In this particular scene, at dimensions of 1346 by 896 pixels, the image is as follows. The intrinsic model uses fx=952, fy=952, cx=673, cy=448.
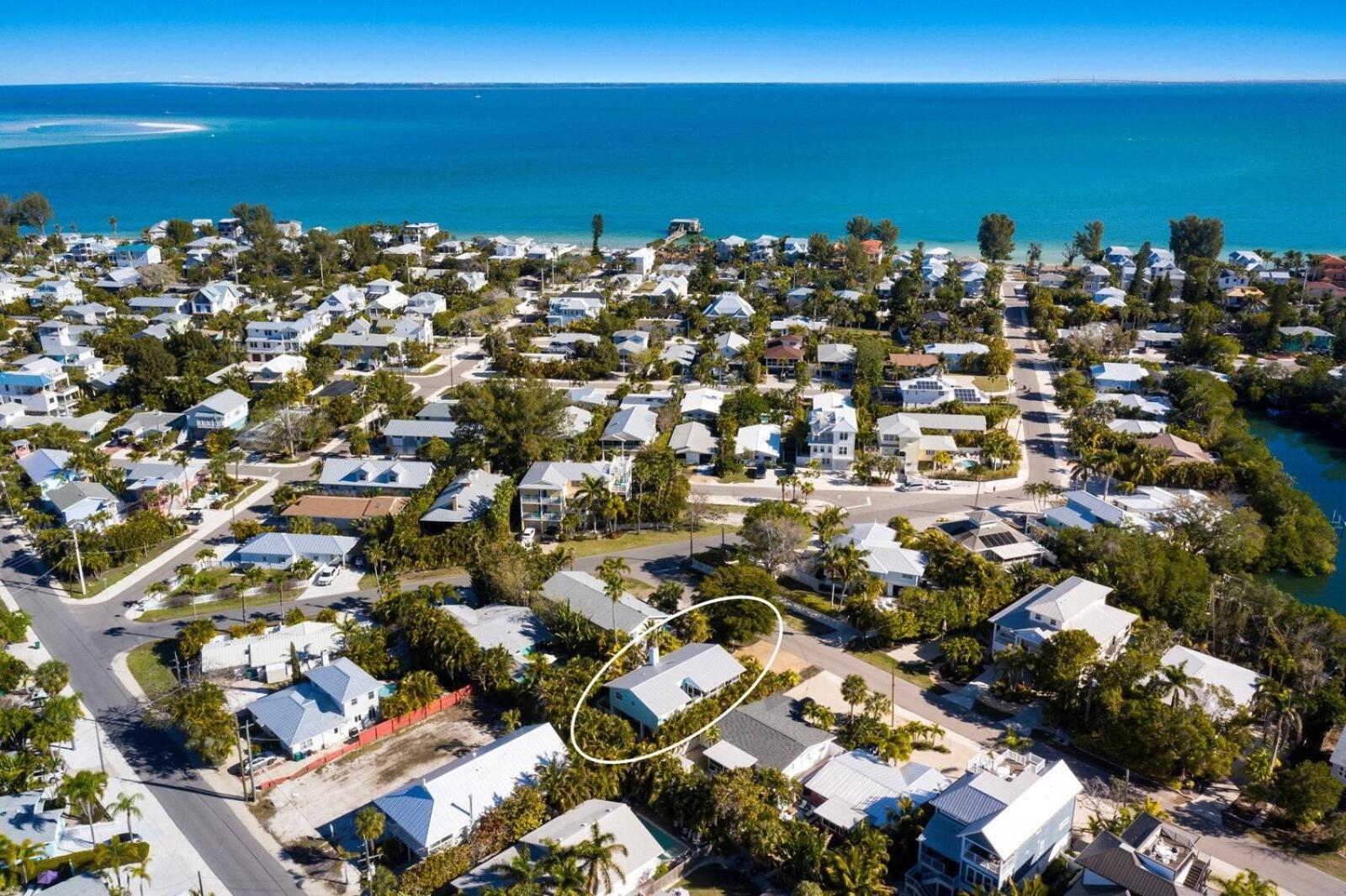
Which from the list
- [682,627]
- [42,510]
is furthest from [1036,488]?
[42,510]

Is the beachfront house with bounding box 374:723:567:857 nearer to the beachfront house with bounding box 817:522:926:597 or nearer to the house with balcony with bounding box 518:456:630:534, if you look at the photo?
the beachfront house with bounding box 817:522:926:597

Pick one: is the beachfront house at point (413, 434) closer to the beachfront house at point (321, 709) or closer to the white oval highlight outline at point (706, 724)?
the beachfront house at point (321, 709)

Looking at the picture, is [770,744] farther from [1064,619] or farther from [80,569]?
[80,569]

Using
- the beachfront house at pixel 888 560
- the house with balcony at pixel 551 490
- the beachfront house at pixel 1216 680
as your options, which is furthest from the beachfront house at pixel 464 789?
the beachfront house at pixel 1216 680

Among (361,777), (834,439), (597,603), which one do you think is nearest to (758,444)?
(834,439)

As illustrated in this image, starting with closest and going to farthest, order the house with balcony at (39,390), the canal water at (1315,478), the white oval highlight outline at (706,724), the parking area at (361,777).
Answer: the parking area at (361,777) → the white oval highlight outline at (706,724) → the canal water at (1315,478) → the house with balcony at (39,390)

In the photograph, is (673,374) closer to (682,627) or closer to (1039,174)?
(682,627)
